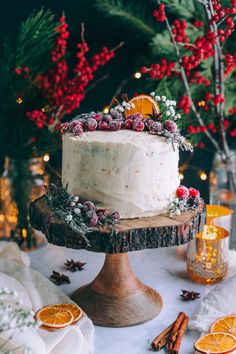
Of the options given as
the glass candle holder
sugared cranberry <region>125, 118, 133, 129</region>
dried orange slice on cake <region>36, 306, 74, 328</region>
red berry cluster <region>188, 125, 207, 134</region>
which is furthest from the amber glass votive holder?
dried orange slice on cake <region>36, 306, 74, 328</region>

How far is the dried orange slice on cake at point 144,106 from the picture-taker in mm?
1679

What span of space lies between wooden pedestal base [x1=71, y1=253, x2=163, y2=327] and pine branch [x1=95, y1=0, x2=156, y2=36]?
3.34 ft

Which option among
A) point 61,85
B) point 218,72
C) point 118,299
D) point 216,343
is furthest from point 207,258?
point 61,85

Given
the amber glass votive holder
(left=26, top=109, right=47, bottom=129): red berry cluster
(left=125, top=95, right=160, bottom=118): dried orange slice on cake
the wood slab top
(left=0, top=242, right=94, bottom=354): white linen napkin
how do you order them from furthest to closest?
(left=26, top=109, right=47, bottom=129): red berry cluster, the amber glass votive holder, (left=125, top=95, right=160, bottom=118): dried orange slice on cake, the wood slab top, (left=0, top=242, right=94, bottom=354): white linen napkin

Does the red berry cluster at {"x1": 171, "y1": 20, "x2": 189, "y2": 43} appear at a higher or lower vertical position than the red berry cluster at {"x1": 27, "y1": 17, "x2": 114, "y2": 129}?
higher

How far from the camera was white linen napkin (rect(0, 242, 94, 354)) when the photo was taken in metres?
1.34

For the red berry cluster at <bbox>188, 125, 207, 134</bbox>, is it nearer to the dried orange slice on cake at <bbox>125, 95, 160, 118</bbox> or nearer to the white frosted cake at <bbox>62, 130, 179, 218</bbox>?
the dried orange slice on cake at <bbox>125, 95, 160, 118</bbox>

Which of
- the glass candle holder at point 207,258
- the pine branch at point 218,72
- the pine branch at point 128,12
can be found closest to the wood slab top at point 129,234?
the glass candle holder at point 207,258

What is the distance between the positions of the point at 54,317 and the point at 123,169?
1.26 ft

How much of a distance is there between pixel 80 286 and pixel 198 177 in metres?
1.03

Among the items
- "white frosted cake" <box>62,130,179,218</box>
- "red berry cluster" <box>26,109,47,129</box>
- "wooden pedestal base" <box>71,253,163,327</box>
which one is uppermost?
"red berry cluster" <box>26,109,47,129</box>

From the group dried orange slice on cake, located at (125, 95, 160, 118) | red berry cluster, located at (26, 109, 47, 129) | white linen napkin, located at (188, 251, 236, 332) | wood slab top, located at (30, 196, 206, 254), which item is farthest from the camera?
red berry cluster, located at (26, 109, 47, 129)

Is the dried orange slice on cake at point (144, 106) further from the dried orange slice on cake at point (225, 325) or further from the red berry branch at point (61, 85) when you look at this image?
the dried orange slice on cake at point (225, 325)

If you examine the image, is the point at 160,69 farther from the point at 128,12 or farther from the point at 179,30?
the point at 128,12
